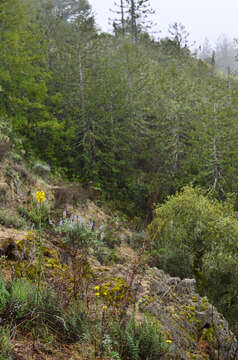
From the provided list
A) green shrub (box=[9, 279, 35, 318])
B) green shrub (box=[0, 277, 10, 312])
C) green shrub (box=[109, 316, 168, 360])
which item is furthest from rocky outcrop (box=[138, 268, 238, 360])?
green shrub (box=[0, 277, 10, 312])

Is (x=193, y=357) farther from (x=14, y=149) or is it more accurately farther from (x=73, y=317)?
(x=14, y=149)

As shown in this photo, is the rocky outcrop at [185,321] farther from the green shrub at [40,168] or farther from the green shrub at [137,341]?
the green shrub at [40,168]

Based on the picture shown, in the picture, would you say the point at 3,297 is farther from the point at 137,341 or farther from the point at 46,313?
the point at 137,341

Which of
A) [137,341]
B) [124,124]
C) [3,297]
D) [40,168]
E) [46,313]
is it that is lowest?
[137,341]

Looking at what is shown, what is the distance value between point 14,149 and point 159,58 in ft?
66.3

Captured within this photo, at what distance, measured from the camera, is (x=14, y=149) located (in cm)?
1059

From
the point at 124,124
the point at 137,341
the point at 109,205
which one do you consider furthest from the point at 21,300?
the point at 124,124

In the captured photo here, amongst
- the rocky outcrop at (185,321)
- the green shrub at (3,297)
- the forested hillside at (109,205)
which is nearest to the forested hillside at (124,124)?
the forested hillside at (109,205)

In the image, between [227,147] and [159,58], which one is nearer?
[227,147]

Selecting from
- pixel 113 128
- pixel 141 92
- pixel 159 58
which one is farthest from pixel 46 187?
pixel 159 58

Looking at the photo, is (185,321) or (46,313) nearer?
(46,313)

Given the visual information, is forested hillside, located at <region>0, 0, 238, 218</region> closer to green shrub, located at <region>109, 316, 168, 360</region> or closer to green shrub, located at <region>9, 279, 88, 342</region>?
green shrub, located at <region>109, 316, 168, 360</region>

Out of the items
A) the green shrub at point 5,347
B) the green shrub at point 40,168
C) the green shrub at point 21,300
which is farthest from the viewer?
the green shrub at point 40,168

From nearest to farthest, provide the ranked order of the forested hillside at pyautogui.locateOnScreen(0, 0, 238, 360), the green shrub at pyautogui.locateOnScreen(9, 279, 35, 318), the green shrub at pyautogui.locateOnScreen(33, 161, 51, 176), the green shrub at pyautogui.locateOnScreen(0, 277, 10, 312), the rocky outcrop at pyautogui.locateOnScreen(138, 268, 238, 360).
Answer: the green shrub at pyautogui.locateOnScreen(0, 277, 10, 312)
the green shrub at pyautogui.locateOnScreen(9, 279, 35, 318)
the forested hillside at pyautogui.locateOnScreen(0, 0, 238, 360)
the rocky outcrop at pyautogui.locateOnScreen(138, 268, 238, 360)
the green shrub at pyautogui.locateOnScreen(33, 161, 51, 176)
